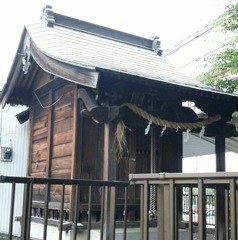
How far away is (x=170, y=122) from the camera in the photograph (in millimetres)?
5711

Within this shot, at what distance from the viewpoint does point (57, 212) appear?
6.52 metres

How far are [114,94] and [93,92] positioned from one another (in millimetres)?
337


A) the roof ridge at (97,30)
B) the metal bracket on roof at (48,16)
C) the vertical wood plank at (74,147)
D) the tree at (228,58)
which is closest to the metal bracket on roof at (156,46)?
the roof ridge at (97,30)

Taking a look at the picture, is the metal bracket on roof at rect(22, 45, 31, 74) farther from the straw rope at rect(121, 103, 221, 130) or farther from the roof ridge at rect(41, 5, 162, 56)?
the straw rope at rect(121, 103, 221, 130)

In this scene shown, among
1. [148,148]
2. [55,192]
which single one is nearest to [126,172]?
[148,148]

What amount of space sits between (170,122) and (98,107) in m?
1.24

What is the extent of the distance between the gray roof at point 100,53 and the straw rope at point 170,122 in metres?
0.49

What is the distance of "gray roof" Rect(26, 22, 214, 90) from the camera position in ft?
18.0

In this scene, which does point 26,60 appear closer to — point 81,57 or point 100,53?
point 100,53

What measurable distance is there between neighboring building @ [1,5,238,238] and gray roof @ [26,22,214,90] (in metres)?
0.02

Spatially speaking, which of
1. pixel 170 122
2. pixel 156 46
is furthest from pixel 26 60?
pixel 156 46

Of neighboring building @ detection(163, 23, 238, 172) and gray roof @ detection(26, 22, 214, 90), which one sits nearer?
gray roof @ detection(26, 22, 214, 90)

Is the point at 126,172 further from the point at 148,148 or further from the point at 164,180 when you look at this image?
the point at 164,180

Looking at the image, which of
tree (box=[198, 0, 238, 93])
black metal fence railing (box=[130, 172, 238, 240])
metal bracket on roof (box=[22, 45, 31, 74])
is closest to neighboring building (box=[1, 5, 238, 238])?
metal bracket on roof (box=[22, 45, 31, 74])
